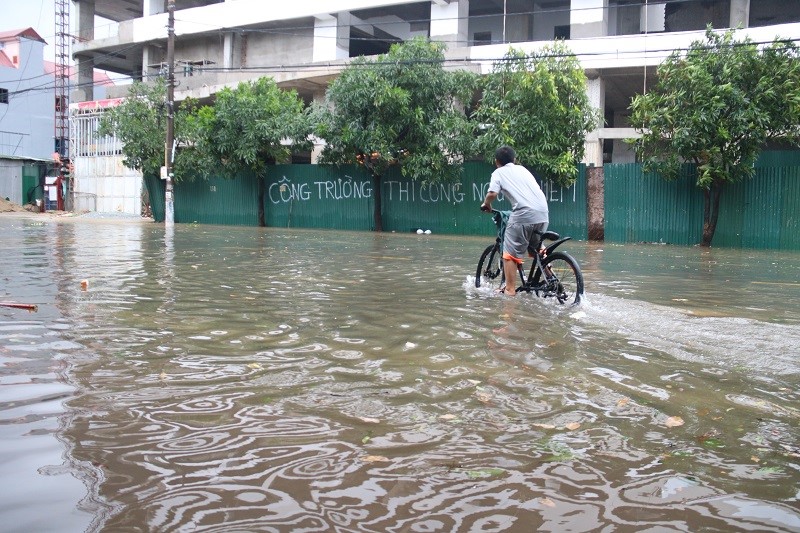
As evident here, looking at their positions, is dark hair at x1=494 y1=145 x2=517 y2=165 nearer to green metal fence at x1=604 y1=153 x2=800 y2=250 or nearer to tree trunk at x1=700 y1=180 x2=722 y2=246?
tree trunk at x1=700 y1=180 x2=722 y2=246

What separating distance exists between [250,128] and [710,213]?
16175mm

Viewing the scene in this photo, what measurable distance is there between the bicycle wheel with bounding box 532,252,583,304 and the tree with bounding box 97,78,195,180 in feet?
83.4

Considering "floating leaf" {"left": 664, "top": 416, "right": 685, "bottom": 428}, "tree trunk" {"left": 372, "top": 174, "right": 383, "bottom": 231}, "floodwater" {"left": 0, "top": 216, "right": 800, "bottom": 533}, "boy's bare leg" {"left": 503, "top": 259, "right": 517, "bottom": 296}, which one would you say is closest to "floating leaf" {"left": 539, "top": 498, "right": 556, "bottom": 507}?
"floodwater" {"left": 0, "top": 216, "right": 800, "bottom": 533}

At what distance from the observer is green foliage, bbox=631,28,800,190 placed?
19.5 m

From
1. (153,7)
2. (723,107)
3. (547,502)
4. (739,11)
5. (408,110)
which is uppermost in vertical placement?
(153,7)

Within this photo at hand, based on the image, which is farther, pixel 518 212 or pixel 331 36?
pixel 331 36

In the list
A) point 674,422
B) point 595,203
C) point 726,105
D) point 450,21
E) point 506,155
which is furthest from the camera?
point 450,21

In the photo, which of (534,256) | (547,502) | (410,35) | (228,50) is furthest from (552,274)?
(228,50)

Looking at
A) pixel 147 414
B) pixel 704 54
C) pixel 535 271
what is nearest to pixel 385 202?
pixel 704 54

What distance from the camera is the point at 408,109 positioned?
81.6 ft

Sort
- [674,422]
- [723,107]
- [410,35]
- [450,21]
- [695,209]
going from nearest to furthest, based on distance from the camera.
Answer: [674,422] < [723,107] < [695,209] < [450,21] < [410,35]

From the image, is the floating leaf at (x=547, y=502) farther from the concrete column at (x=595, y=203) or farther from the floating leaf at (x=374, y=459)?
the concrete column at (x=595, y=203)

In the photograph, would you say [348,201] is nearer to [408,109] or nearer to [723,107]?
[408,109]

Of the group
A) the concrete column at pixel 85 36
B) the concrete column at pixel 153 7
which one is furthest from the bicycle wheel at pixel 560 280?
the concrete column at pixel 85 36
